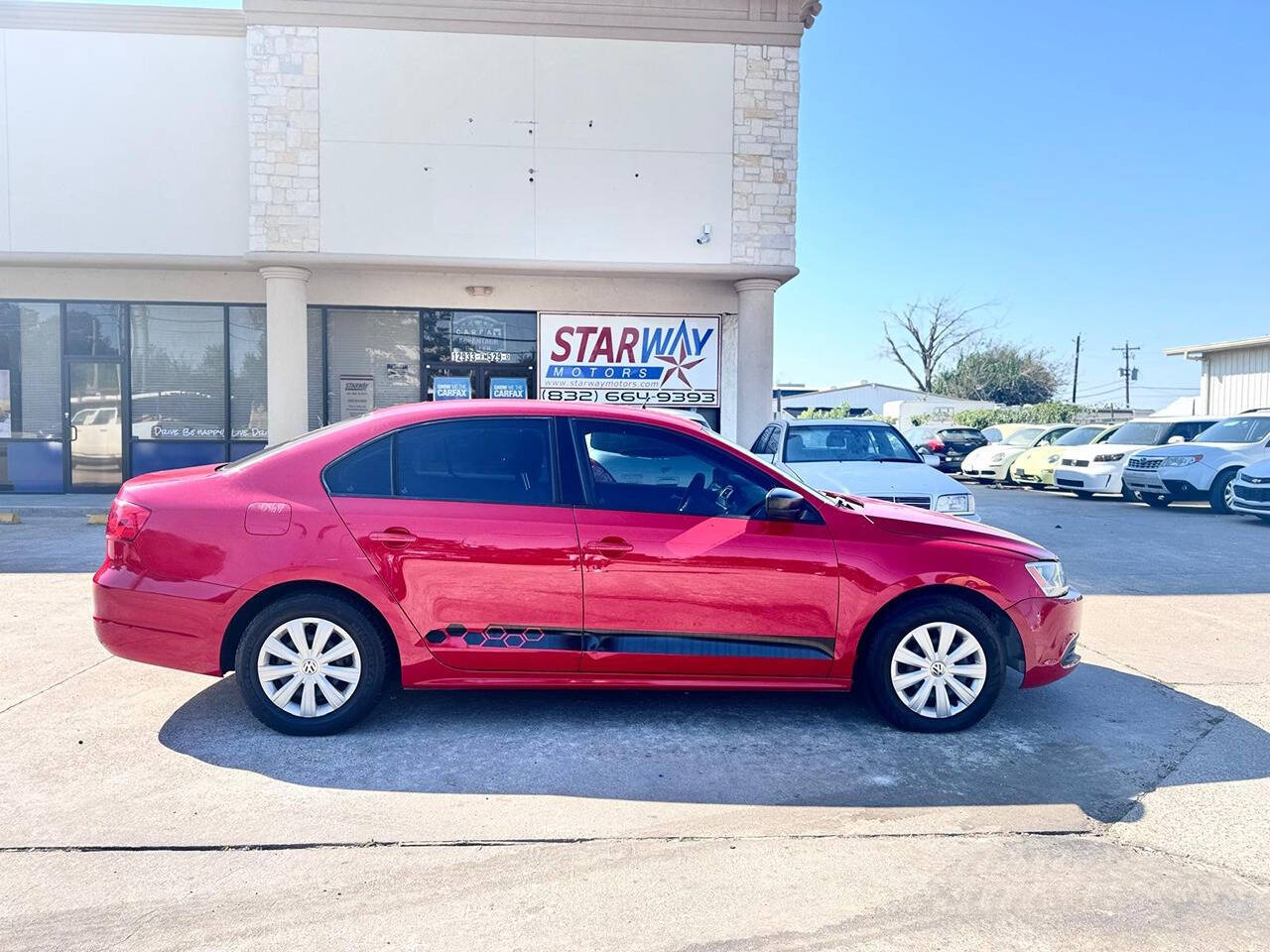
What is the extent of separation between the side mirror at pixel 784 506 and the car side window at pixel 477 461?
1.08 metres

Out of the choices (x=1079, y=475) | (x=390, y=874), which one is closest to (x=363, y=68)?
(x=390, y=874)

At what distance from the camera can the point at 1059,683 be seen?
234 inches

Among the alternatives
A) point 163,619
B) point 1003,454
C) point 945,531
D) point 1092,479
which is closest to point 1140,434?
point 1092,479

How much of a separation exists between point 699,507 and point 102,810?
2.92m

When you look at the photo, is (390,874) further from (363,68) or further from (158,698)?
(363,68)

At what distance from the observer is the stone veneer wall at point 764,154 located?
1439cm

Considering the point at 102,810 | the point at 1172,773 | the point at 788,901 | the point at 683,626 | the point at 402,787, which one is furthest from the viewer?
the point at 683,626

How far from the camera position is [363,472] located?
4.80m

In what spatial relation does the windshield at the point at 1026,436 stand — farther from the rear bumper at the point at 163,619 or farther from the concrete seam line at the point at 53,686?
the rear bumper at the point at 163,619

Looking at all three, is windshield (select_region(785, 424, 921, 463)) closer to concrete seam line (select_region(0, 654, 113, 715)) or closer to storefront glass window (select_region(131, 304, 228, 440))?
concrete seam line (select_region(0, 654, 113, 715))

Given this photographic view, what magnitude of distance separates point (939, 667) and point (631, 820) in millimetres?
1898

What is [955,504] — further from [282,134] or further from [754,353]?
[282,134]

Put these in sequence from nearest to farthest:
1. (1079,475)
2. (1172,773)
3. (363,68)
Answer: (1172,773), (363,68), (1079,475)

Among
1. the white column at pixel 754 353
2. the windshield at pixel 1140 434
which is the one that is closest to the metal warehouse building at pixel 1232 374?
the windshield at pixel 1140 434
